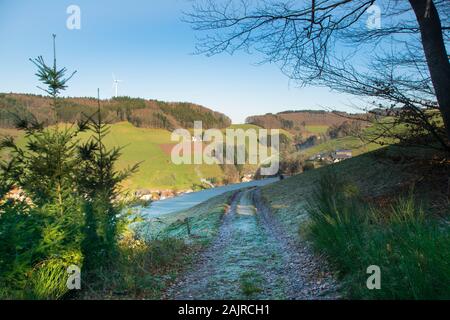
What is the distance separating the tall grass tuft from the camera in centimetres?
312

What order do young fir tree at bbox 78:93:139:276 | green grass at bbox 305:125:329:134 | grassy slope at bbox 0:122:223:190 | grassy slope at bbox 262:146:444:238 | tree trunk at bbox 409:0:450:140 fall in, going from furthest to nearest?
green grass at bbox 305:125:329:134, grassy slope at bbox 0:122:223:190, grassy slope at bbox 262:146:444:238, young fir tree at bbox 78:93:139:276, tree trunk at bbox 409:0:450:140

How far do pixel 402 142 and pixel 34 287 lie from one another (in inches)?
298

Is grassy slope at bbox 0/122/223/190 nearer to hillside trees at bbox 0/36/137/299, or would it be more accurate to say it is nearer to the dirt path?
hillside trees at bbox 0/36/137/299

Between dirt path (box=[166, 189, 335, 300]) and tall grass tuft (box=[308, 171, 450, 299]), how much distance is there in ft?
1.43

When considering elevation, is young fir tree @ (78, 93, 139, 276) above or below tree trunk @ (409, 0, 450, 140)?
below

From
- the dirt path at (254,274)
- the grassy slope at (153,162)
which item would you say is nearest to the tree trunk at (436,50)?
the dirt path at (254,274)

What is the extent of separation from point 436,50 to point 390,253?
3682 mm

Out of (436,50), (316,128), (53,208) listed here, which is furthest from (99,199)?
(316,128)

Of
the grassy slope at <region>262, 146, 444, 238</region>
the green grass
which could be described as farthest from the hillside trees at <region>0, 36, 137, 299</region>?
the green grass

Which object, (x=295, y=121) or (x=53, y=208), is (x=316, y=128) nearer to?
(x=295, y=121)

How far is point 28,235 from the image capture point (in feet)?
14.4

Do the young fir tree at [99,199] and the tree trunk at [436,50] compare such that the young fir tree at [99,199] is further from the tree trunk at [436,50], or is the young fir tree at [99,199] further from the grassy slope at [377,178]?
the tree trunk at [436,50]
